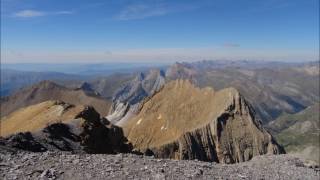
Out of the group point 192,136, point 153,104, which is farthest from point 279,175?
point 153,104

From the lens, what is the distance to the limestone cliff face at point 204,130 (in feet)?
232

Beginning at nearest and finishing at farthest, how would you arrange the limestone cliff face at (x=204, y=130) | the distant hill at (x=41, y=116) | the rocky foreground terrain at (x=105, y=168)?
1. the rocky foreground terrain at (x=105, y=168)
2. the distant hill at (x=41, y=116)
3. the limestone cliff face at (x=204, y=130)

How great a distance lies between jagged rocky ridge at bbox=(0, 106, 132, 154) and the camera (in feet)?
92.6

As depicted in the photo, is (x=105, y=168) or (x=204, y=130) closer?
(x=105, y=168)

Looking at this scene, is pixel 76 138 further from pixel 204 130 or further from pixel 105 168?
pixel 204 130

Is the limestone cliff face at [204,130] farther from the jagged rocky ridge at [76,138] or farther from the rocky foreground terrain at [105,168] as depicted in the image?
the rocky foreground terrain at [105,168]

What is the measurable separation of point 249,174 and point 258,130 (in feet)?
164

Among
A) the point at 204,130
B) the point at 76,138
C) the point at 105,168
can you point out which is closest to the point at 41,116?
the point at 76,138

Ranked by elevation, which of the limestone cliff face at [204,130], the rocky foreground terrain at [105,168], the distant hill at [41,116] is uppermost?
the rocky foreground terrain at [105,168]

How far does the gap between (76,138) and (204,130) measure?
35489 millimetres

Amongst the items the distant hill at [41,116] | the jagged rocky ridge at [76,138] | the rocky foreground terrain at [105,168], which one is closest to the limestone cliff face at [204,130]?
the jagged rocky ridge at [76,138]

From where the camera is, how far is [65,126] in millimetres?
43219

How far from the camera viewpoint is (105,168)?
20891 mm

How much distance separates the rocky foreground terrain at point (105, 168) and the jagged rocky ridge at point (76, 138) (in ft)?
17.3
